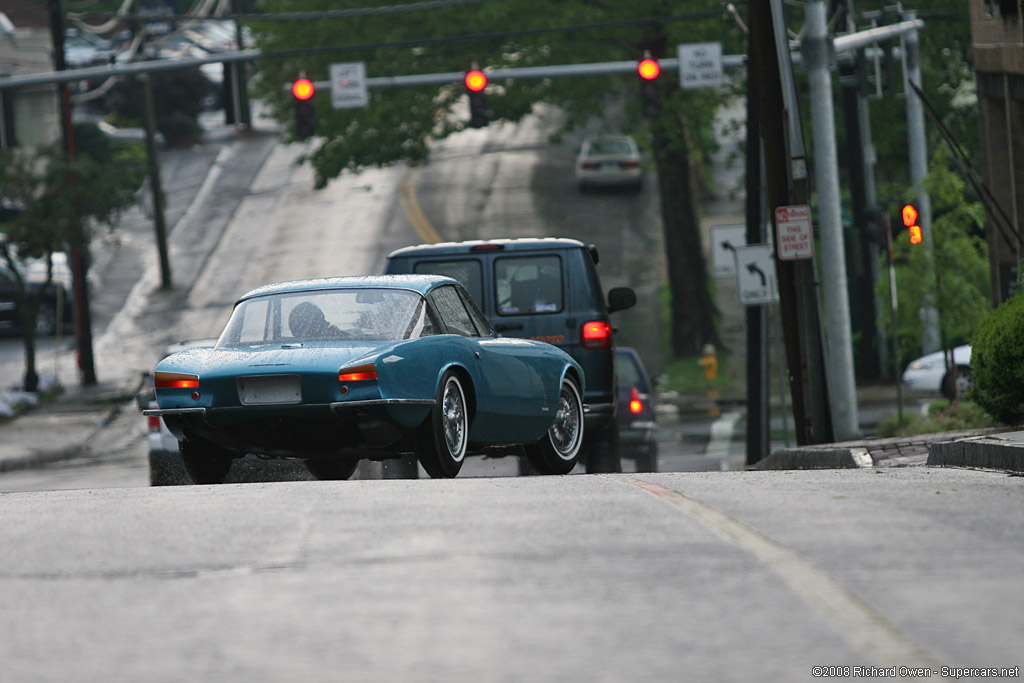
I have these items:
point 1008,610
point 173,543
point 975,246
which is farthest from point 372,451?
point 975,246

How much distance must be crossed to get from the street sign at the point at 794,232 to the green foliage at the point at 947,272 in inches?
235

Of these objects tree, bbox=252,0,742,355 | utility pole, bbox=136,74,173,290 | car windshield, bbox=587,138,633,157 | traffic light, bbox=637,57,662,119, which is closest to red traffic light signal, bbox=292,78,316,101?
tree, bbox=252,0,742,355

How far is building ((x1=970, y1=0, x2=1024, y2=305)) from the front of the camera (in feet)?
65.9

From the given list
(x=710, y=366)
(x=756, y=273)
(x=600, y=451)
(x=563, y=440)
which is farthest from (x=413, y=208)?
(x=563, y=440)

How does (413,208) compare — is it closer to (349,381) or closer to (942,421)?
(942,421)

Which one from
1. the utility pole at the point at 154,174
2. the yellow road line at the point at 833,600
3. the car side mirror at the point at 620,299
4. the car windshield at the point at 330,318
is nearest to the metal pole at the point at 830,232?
the car side mirror at the point at 620,299

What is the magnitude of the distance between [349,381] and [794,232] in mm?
8749

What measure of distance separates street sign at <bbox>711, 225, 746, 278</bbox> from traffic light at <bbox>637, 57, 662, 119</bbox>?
388 centimetres

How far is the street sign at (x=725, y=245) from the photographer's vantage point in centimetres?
2328

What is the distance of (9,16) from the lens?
6231 centimetres

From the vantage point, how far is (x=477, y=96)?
2839 cm

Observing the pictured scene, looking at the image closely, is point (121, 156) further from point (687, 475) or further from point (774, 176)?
point (687, 475)

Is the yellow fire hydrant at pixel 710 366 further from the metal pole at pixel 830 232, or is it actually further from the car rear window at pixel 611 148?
the car rear window at pixel 611 148

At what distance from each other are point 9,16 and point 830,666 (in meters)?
62.3
